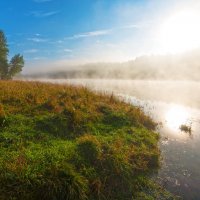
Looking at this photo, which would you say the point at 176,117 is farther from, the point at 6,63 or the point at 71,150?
the point at 6,63

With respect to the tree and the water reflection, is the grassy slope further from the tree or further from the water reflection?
the tree

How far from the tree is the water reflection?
4532 cm

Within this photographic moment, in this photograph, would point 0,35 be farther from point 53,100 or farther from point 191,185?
point 191,185

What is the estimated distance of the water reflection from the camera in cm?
2272

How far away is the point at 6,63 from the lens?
214 feet

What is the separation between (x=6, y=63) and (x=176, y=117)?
164ft

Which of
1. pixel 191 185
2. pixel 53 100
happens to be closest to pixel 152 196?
pixel 191 185

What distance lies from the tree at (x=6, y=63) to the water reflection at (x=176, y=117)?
149 ft

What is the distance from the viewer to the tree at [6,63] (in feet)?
207

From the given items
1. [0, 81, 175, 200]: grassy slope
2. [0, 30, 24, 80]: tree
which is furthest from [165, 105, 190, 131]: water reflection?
[0, 30, 24, 80]: tree

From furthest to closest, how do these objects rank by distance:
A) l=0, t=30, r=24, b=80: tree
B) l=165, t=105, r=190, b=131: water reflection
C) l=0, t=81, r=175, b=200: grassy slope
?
l=0, t=30, r=24, b=80: tree < l=165, t=105, r=190, b=131: water reflection < l=0, t=81, r=175, b=200: grassy slope

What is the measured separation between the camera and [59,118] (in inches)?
639

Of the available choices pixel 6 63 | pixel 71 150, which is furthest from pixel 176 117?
pixel 6 63

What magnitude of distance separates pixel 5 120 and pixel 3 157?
13.2 ft
